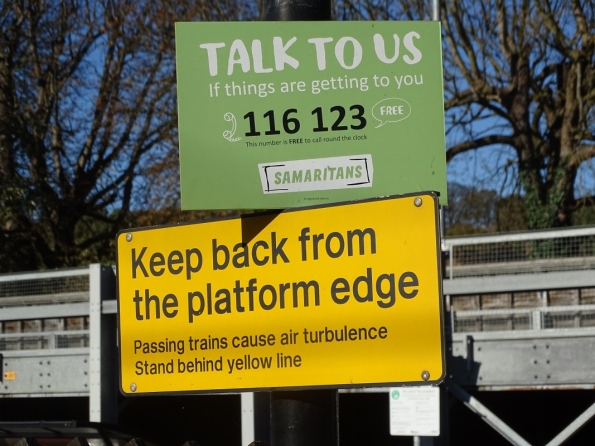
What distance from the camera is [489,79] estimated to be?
70.6ft

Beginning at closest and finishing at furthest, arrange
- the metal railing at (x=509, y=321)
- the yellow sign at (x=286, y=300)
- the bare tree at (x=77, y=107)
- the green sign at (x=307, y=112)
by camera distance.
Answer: the yellow sign at (x=286, y=300) < the green sign at (x=307, y=112) < the metal railing at (x=509, y=321) < the bare tree at (x=77, y=107)

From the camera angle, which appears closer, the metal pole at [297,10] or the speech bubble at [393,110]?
the speech bubble at [393,110]

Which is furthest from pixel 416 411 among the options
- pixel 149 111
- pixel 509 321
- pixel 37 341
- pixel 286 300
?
pixel 149 111

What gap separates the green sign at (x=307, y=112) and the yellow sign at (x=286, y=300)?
101 mm

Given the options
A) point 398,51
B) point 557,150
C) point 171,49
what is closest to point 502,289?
point 398,51

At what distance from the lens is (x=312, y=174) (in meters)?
2.64

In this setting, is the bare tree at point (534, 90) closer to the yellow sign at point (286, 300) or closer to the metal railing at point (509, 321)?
the metal railing at point (509, 321)

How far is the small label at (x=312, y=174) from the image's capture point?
2.62 m

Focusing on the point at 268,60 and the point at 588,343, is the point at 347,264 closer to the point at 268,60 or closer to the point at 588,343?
the point at 268,60

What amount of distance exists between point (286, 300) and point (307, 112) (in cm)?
51

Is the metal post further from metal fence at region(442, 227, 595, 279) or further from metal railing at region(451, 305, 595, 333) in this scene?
metal fence at region(442, 227, 595, 279)

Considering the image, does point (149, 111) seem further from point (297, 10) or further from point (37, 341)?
point (297, 10)

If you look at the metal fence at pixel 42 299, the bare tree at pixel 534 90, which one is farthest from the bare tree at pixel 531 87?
the metal fence at pixel 42 299

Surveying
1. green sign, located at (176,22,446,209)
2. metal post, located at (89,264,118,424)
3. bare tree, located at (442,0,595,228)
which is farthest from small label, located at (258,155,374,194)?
bare tree, located at (442,0,595,228)
